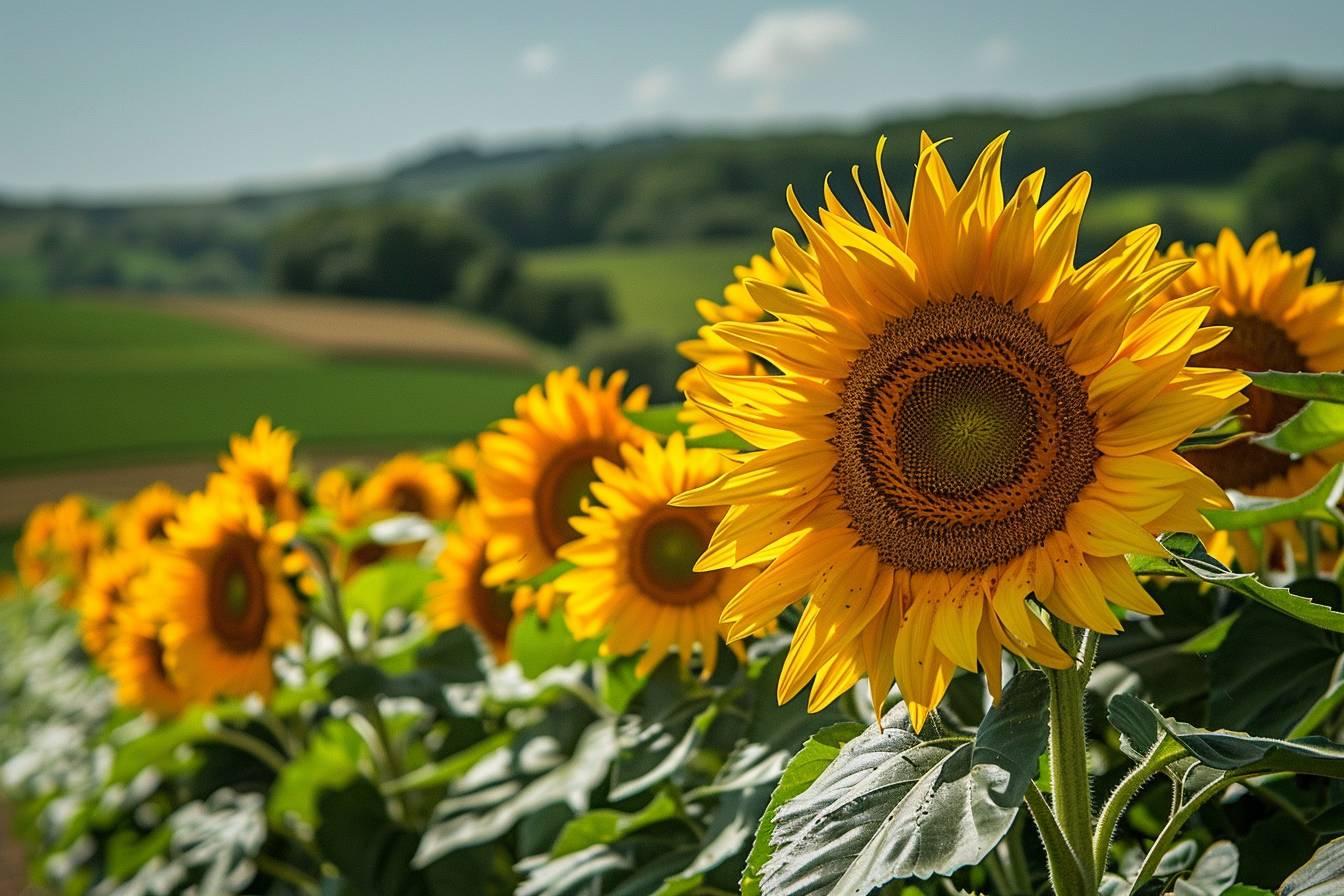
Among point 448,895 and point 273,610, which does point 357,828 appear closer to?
point 448,895

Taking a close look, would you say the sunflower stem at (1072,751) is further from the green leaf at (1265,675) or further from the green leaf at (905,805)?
the green leaf at (1265,675)

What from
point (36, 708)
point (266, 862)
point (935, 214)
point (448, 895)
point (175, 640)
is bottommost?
point (36, 708)

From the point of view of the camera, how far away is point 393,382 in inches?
1375

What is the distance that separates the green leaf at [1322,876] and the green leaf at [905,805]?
245 millimetres

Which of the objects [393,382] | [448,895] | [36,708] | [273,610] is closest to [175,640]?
[273,610]

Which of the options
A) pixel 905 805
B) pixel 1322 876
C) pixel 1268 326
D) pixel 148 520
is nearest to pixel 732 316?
pixel 1268 326

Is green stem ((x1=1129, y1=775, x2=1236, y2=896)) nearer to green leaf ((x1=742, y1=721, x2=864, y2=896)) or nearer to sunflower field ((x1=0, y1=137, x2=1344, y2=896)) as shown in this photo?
sunflower field ((x1=0, y1=137, x2=1344, y2=896))

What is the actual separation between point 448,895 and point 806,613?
1273 millimetres

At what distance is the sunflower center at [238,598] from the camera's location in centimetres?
262

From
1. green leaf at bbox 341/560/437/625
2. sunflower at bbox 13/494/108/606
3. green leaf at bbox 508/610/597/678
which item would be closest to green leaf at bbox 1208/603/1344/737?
green leaf at bbox 508/610/597/678

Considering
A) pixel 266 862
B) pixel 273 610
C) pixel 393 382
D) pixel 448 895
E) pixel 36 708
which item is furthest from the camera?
pixel 393 382

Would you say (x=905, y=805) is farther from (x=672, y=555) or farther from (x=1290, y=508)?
(x=672, y=555)

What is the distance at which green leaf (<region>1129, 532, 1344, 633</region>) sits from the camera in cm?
101

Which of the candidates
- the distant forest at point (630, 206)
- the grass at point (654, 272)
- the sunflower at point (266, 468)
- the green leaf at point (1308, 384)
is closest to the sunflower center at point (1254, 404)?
the green leaf at point (1308, 384)
